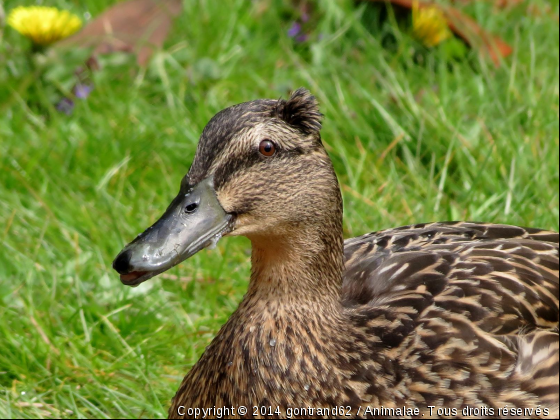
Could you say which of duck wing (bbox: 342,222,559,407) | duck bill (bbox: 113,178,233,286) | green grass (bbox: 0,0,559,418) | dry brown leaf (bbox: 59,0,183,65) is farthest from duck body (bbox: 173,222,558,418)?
dry brown leaf (bbox: 59,0,183,65)

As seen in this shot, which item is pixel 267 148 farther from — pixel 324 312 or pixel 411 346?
pixel 411 346

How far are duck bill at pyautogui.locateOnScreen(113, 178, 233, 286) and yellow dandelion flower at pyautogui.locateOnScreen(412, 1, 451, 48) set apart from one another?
285 cm

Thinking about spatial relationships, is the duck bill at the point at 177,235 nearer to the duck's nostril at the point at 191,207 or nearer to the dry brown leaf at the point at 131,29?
the duck's nostril at the point at 191,207

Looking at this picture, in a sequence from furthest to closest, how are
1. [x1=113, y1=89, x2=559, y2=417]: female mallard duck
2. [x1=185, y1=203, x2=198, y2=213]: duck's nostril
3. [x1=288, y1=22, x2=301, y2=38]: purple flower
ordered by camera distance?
1. [x1=288, y1=22, x2=301, y2=38]: purple flower
2. [x1=113, y1=89, x2=559, y2=417]: female mallard duck
3. [x1=185, y1=203, x2=198, y2=213]: duck's nostril

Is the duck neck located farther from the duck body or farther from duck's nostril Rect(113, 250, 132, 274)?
duck's nostril Rect(113, 250, 132, 274)

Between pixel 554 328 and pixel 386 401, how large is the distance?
2.01 ft

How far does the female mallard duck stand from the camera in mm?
2811

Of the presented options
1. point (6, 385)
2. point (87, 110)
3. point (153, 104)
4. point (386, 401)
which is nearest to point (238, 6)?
point (153, 104)

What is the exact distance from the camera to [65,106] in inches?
206

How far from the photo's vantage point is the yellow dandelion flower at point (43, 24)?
5.20 metres

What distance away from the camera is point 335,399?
2.96m

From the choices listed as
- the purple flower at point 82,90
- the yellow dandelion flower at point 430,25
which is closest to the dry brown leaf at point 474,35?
the yellow dandelion flower at point 430,25

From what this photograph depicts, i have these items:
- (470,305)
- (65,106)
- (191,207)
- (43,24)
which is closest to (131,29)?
(43,24)

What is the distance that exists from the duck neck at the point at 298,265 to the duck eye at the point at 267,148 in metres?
0.25
